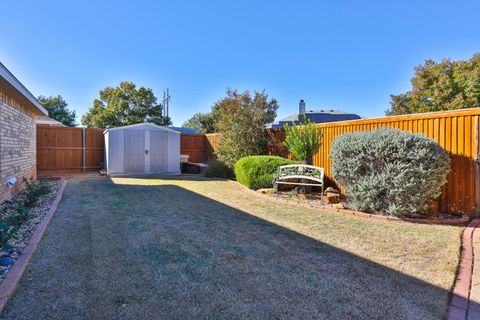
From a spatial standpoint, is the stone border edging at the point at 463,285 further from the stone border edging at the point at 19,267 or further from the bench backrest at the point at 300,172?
the bench backrest at the point at 300,172

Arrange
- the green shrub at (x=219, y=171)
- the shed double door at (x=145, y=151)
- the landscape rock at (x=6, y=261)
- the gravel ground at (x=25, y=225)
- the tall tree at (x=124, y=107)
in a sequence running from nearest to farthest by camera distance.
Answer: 1. the landscape rock at (x=6, y=261)
2. the gravel ground at (x=25, y=225)
3. the green shrub at (x=219, y=171)
4. the shed double door at (x=145, y=151)
5. the tall tree at (x=124, y=107)

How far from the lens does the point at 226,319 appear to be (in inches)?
84.7

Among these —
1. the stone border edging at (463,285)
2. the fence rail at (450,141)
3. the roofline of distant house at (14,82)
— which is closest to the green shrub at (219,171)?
the fence rail at (450,141)

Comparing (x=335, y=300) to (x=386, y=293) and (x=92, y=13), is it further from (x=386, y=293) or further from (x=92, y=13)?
(x=92, y=13)

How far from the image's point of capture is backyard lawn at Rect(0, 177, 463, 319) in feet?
7.54

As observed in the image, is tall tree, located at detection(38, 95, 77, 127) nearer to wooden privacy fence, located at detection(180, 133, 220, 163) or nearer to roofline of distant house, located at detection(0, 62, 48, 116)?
wooden privacy fence, located at detection(180, 133, 220, 163)

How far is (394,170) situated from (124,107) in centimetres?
2724

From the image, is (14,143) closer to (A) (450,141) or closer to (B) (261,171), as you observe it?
(B) (261,171)

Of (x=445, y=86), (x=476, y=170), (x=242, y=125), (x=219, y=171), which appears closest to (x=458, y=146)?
(x=476, y=170)

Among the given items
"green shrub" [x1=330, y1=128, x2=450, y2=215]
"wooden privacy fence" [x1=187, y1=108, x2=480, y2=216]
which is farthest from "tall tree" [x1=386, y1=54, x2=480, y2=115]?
"green shrub" [x1=330, y1=128, x2=450, y2=215]

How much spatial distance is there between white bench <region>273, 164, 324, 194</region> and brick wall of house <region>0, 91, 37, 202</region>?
19.9 feet

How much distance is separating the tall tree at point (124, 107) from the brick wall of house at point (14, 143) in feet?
63.0

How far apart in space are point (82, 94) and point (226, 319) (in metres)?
33.7

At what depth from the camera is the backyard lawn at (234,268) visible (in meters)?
2.30
